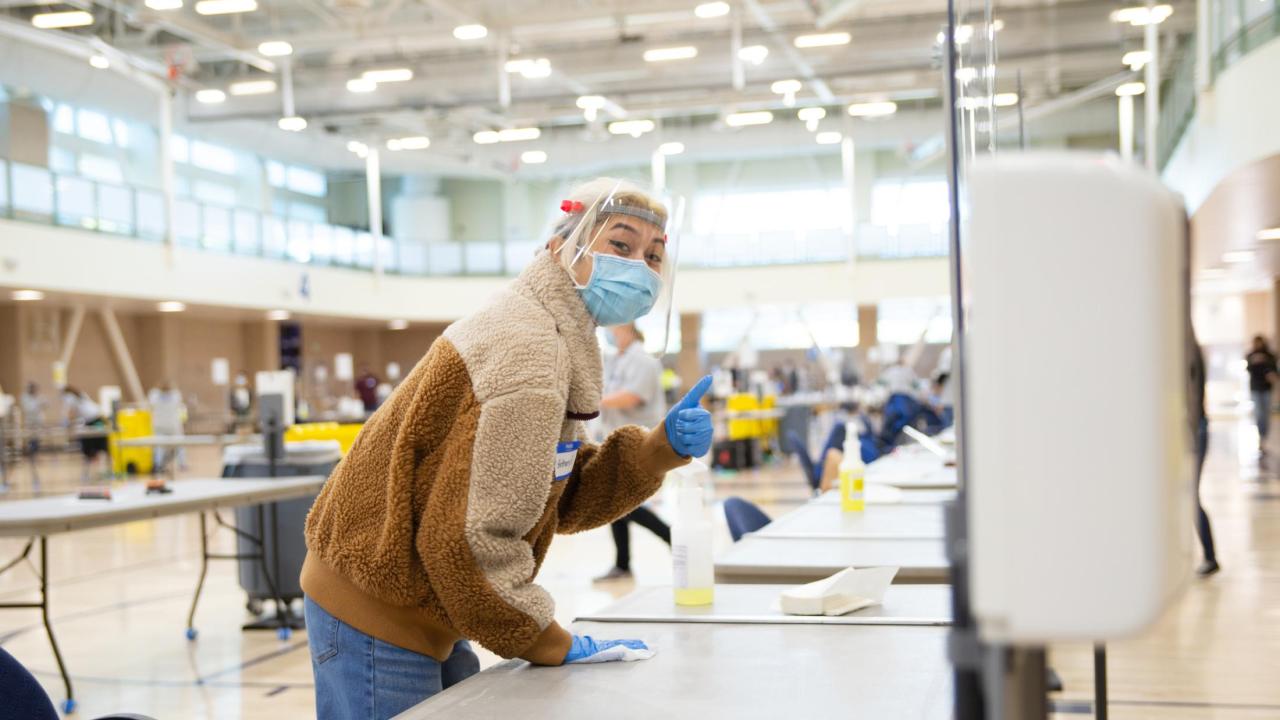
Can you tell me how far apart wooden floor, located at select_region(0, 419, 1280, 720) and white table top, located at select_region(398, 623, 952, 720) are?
21.3 inches

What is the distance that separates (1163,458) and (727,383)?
48.7 ft

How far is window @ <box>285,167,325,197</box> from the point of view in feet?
79.0

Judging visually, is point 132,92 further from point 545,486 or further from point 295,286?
point 545,486

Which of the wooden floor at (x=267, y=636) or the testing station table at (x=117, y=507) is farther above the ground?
the testing station table at (x=117, y=507)

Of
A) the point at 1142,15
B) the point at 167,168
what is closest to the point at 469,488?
the point at 1142,15

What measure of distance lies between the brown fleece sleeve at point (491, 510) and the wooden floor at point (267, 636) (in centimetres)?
104

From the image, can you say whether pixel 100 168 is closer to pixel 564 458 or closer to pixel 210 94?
pixel 210 94

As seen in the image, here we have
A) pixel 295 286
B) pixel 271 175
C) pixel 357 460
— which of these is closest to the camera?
pixel 357 460

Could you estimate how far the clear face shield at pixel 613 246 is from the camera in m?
1.56

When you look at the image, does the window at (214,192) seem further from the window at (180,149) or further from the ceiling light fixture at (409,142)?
the ceiling light fixture at (409,142)

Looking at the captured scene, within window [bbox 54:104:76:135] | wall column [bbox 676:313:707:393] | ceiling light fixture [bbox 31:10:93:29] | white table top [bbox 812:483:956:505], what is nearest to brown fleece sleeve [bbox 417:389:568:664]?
white table top [bbox 812:483:956:505]

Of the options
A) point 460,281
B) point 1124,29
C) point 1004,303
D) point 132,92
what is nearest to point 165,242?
point 132,92

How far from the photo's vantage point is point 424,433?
138cm

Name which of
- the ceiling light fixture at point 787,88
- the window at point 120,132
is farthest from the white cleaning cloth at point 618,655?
the window at point 120,132
